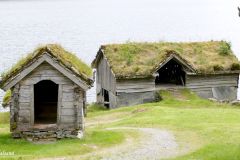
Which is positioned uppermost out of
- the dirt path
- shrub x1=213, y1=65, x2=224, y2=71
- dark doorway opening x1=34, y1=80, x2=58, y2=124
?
shrub x1=213, y1=65, x2=224, y2=71

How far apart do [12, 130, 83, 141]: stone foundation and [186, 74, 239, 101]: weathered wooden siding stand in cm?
2583

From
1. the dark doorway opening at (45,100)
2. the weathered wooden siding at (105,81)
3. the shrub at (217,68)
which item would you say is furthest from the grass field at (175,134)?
the shrub at (217,68)

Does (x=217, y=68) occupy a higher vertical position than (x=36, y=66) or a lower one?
higher

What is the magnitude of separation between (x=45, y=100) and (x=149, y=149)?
9.88 m

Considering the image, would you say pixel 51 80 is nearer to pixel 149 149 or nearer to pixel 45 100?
pixel 149 149

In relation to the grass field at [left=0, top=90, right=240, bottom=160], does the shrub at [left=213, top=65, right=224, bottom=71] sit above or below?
above

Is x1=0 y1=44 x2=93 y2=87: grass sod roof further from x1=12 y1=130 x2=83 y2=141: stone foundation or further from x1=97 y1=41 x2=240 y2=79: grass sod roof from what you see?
x1=97 y1=41 x2=240 y2=79: grass sod roof

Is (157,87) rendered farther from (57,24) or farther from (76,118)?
(57,24)

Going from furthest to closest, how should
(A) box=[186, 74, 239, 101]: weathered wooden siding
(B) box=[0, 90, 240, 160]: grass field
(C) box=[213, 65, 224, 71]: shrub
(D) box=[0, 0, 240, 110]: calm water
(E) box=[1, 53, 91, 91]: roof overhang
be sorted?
(D) box=[0, 0, 240, 110]: calm water
(A) box=[186, 74, 239, 101]: weathered wooden siding
(C) box=[213, 65, 224, 71]: shrub
(E) box=[1, 53, 91, 91]: roof overhang
(B) box=[0, 90, 240, 160]: grass field

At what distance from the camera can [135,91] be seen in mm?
47656

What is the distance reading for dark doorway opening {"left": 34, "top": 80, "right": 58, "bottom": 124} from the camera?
29.2 m

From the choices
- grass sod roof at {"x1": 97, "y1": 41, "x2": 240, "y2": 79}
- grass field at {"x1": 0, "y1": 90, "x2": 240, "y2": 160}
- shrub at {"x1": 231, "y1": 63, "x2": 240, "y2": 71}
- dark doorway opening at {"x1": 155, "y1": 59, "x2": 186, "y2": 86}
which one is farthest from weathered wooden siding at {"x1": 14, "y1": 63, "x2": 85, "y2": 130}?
shrub at {"x1": 231, "y1": 63, "x2": 240, "y2": 71}

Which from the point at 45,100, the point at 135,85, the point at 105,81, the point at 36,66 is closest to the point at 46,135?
the point at 36,66

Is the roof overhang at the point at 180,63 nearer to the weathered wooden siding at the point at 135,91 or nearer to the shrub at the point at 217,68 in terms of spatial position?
the weathered wooden siding at the point at 135,91
